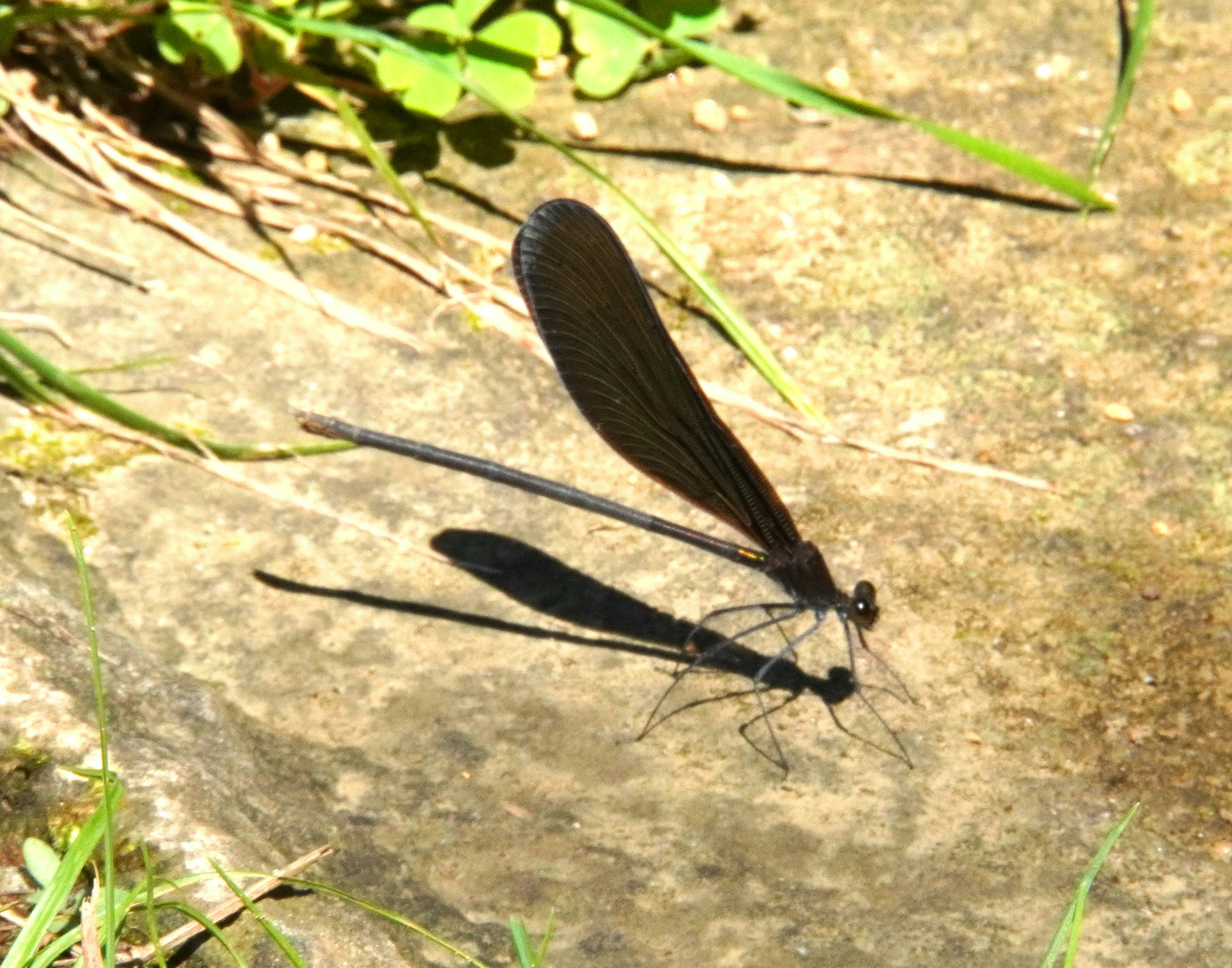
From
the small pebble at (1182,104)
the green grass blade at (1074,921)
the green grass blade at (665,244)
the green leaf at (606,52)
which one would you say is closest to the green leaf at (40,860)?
the green grass blade at (1074,921)

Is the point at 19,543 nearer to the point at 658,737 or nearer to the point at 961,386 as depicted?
the point at 658,737

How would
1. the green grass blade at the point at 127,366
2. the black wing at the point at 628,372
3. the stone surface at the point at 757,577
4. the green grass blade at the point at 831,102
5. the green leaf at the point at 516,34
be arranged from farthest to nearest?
1. the green leaf at the point at 516,34
2. the green grass blade at the point at 831,102
3. the green grass blade at the point at 127,366
4. the black wing at the point at 628,372
5. the stone surface at the point at 757,577

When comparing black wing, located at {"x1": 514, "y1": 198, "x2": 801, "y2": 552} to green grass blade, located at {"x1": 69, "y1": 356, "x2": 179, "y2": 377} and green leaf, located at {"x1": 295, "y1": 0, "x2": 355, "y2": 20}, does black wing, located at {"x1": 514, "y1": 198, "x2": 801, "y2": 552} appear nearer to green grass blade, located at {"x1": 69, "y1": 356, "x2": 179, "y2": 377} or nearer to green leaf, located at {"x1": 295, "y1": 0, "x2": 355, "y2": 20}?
green grass blade, located at {"x1": 69, "y1": 356, "x2": 179, "y2": 377}

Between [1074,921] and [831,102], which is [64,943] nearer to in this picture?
[1074,921]

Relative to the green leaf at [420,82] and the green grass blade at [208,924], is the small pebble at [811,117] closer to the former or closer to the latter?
the green leaf at [420,82]

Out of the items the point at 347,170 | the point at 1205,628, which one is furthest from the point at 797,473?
the point at 347,170

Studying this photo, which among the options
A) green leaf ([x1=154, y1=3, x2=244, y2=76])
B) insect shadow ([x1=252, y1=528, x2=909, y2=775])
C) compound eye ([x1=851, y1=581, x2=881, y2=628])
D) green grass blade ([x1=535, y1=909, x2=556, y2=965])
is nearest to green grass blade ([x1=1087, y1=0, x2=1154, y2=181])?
compound eye ([x1=851, y1=581, x2=881, y2=628])
